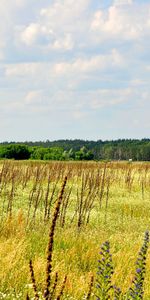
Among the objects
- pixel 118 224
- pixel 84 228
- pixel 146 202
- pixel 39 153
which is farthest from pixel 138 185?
pixel 39 153

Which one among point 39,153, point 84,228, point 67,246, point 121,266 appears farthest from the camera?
point 39,153

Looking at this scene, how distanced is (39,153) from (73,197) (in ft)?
221

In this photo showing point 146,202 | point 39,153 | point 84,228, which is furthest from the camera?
point 39,153

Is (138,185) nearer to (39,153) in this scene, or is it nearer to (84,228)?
(84,228)

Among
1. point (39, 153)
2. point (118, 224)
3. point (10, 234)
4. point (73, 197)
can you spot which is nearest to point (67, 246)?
point (10, 234)

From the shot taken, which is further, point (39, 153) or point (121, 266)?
point (39, 153)

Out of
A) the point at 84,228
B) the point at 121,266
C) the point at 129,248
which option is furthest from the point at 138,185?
the point at 121,266

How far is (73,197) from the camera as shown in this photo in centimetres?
1728

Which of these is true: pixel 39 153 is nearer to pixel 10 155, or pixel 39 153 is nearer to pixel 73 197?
pixel 10 155

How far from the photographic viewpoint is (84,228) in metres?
10.5

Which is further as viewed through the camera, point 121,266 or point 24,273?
point 121,266

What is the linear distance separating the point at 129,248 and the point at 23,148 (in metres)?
79.8

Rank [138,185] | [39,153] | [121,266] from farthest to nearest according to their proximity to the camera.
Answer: [39,153]
[138,185]
[121,266]

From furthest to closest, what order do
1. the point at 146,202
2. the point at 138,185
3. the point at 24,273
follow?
1. the point at 138,185
2. the point at 146,202
3. the point at 24,273
